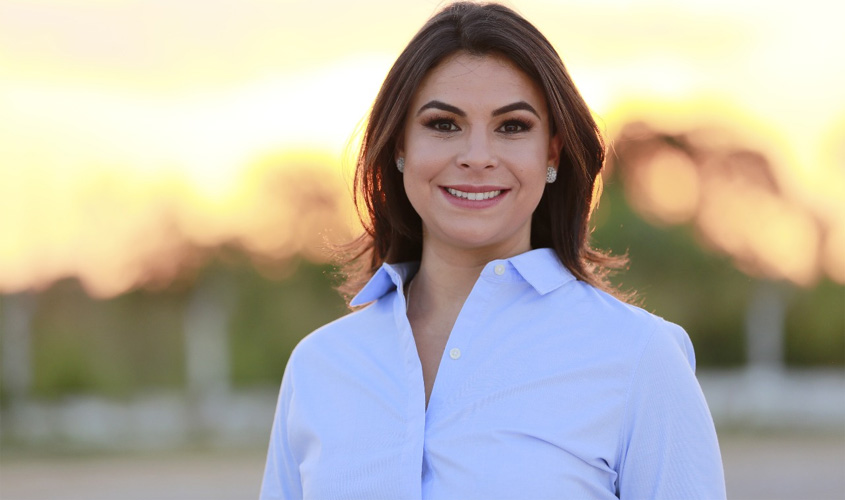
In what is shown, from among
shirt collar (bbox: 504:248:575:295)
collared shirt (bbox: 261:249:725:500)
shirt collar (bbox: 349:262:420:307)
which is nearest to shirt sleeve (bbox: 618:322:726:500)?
collared shirt (bbox: 261:249:725:500)

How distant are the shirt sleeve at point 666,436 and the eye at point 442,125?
673mm

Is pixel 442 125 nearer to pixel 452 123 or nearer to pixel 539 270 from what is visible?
pixel 452 123

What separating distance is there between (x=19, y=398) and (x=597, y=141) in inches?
787

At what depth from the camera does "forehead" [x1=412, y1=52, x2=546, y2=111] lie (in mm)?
2484

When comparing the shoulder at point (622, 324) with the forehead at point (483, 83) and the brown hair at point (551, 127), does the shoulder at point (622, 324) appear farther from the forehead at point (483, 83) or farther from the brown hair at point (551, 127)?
the forehead at point (483, 83)

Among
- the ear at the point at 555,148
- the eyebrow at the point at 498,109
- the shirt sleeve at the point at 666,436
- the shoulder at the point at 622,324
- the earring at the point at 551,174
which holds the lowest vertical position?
the shirt sleeve at the point at 666,436

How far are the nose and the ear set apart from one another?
21cm

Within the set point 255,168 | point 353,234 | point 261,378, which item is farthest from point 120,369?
point 353,234

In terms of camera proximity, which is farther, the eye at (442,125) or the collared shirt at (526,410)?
the eye at (442,125)

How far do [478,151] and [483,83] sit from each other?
167mm

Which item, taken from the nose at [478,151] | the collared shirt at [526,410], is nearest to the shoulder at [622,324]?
the collared shirt at [526,410]

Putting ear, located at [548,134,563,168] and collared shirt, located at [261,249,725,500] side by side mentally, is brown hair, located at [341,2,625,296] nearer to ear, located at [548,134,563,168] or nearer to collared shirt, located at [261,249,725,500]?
ear, located at [548,134,563,168]

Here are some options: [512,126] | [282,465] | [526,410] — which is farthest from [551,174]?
[282,465]

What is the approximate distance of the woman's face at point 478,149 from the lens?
2473 millimetres
